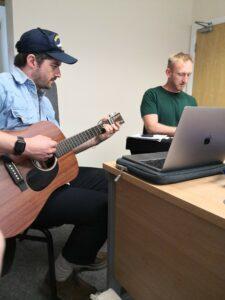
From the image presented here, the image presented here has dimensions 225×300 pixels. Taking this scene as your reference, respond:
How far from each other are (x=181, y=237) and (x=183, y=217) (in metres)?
0.07

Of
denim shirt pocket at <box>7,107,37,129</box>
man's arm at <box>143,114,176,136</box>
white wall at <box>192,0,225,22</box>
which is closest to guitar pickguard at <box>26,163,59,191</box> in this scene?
denim shirt pocket at <box>7,107,37,129</box>

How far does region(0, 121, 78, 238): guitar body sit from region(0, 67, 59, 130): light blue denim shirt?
0.36 ft

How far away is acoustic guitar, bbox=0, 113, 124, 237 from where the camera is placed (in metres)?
1.09

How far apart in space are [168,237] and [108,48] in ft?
7.49

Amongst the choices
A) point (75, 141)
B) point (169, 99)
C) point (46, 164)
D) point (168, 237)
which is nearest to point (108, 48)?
point (169, 99)

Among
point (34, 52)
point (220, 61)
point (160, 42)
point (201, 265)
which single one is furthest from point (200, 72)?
point (201, 265)

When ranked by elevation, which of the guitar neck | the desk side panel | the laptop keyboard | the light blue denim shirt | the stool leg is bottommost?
the stool leg

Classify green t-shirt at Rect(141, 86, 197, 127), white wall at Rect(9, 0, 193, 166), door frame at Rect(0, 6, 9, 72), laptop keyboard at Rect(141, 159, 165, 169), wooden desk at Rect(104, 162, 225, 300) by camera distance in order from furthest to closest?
1. white wall at Rect(9, 0, 193, 166)
2. door frame at Rect(0, 6, 9, 72)
3. green t-shirt at Rect(141, 86, 197, 127)
4. laptop keyboard at Rect(141, 159, 165, 169)
5. wooden desk at Rect(104, 162, 225, 300)

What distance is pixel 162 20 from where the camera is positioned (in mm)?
3053

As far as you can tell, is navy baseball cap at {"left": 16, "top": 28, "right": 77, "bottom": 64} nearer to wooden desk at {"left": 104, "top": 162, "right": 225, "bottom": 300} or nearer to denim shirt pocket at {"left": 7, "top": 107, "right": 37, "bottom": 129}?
denim shirt pocket at {"left": 7, "top": 107, "right": 37, "bottom": 129}

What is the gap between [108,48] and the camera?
2779 millimetres

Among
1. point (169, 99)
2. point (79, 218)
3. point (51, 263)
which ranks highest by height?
point (169, 99)

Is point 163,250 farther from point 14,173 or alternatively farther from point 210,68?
point 210,68

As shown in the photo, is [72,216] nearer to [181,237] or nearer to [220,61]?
[181,237]
